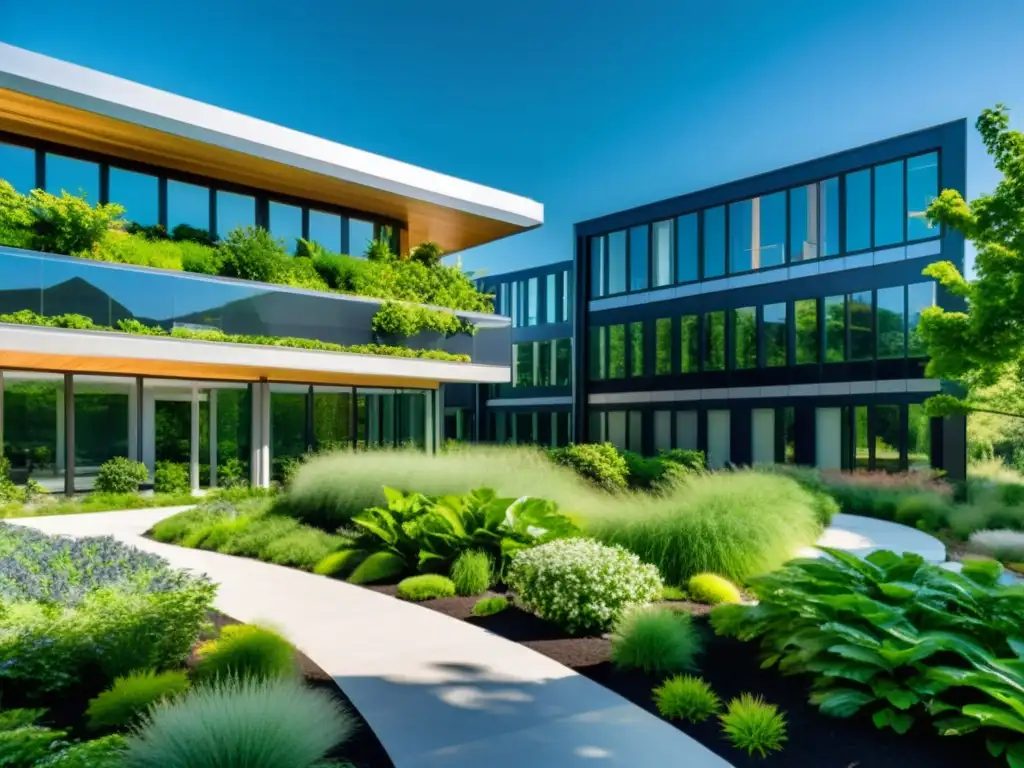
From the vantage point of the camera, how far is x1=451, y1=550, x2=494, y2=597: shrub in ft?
28.5

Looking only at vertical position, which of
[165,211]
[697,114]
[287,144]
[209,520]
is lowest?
[209,520]

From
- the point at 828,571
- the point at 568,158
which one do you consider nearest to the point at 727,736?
the point at 828,571

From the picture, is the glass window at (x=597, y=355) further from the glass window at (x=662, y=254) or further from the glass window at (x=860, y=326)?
the glass window at (x=860, y=326)

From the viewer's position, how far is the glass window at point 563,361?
36.0 meters

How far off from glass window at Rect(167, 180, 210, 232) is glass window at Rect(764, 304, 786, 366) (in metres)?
17.4

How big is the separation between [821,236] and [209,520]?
65.8 feet

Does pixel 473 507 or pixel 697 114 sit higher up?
pixel 697 114

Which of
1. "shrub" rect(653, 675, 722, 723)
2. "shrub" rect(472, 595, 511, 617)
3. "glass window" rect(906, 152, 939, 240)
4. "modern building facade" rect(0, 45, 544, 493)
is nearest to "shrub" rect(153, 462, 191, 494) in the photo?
"modern building facade" rect(0, 45, 544, 493)

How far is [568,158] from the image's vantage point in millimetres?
32906

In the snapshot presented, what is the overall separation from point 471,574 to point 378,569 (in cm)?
132

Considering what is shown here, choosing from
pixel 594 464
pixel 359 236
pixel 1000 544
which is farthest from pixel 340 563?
pixel 359 236

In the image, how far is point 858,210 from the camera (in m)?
23.7

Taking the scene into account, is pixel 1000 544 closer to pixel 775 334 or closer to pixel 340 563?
pixel 340 563

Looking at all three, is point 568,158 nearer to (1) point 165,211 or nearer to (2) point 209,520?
(1) point 165,211
